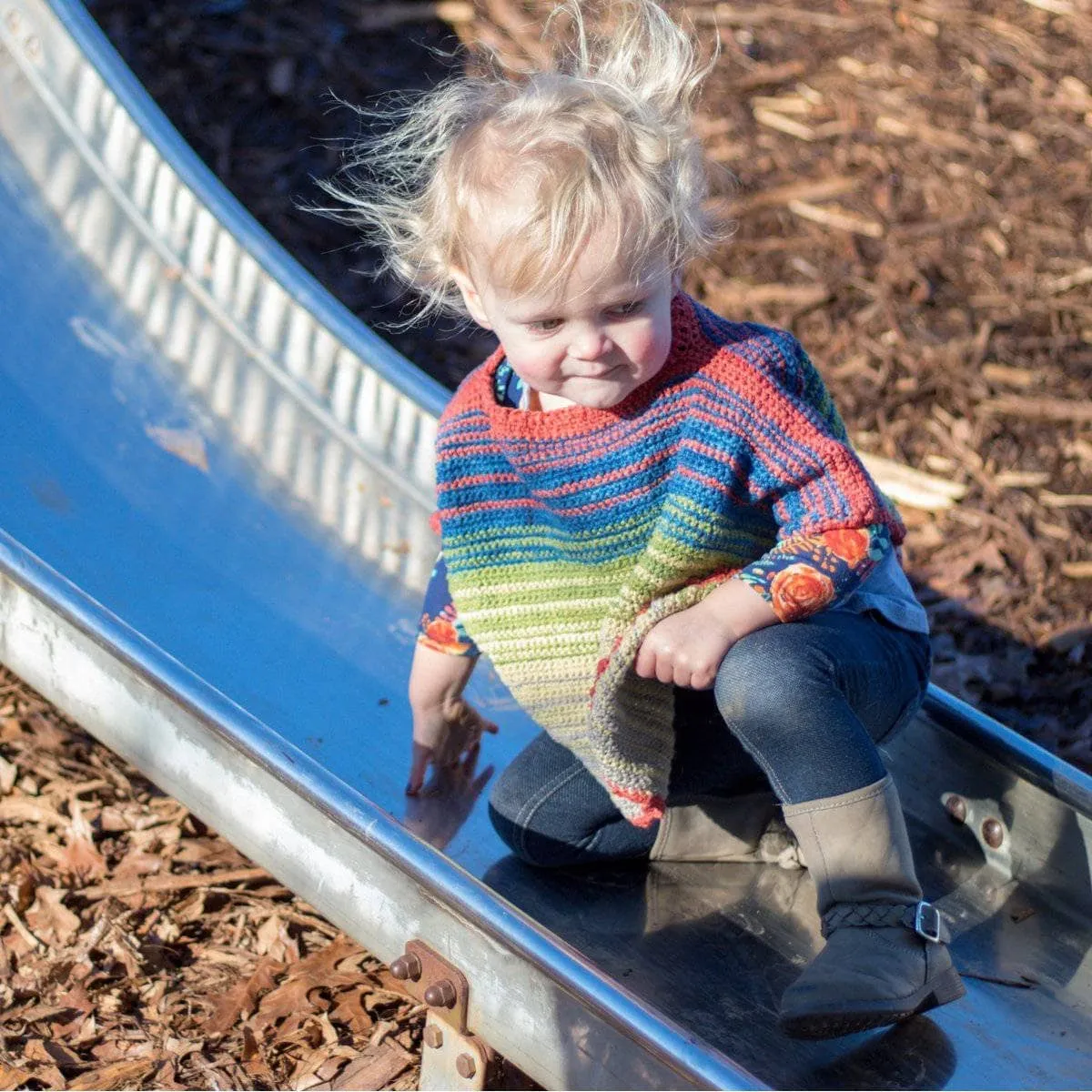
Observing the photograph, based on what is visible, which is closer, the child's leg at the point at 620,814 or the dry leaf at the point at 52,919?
Answer: the child's leg at the point at 620,814

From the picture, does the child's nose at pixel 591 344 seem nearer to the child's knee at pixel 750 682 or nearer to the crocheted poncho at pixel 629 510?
the crocheted poncho at pixel 629 510

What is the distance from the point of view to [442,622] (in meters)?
2.54

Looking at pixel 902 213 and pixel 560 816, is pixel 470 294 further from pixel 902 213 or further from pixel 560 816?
pixel 902 213

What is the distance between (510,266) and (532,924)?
86 centimetres

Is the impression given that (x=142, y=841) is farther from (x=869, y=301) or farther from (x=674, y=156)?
(x=869, y=301)

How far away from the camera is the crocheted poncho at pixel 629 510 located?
2168mm

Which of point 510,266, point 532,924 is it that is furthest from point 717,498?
point 532,924

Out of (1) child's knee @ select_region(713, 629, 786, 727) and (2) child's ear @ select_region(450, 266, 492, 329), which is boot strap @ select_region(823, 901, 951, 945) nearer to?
(1) child's knee @ select_region(713, 629, 786, 727)

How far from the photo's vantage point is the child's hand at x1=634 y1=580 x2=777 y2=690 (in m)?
2.14

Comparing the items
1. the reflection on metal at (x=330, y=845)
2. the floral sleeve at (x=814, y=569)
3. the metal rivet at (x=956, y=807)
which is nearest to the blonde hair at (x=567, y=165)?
the floral sleeve at (x=814, y=569)

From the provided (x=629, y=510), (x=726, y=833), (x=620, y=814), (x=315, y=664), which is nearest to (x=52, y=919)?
(x=315, y=664)

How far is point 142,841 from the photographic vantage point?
296 cm

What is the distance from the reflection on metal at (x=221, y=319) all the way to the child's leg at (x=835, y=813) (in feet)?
4.43

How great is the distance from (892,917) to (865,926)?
0.04 m
